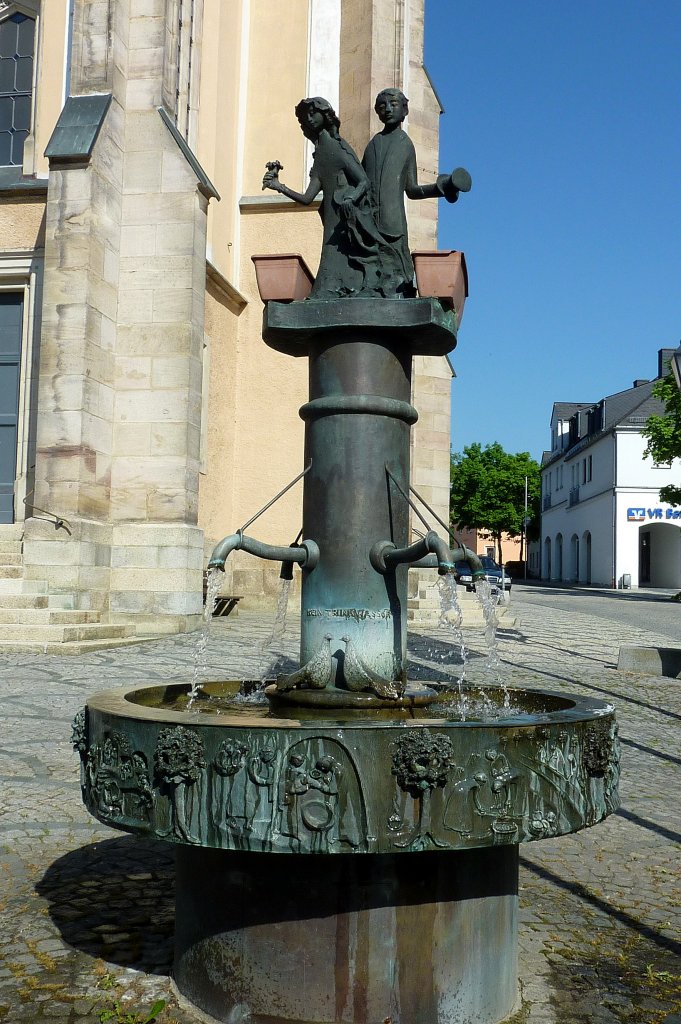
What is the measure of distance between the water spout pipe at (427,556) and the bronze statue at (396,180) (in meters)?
0.97

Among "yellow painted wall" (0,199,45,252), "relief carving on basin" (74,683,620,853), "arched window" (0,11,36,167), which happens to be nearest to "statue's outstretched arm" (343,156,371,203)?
"relief carving on basin" (74,683,620,853)

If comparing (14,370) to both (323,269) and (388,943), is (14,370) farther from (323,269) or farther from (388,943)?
(388,943)

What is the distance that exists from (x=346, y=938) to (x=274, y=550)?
3.96 ft

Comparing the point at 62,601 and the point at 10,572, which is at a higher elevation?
the point at 10,572

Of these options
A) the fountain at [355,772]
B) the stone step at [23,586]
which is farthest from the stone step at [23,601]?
the fountain at [355,772]

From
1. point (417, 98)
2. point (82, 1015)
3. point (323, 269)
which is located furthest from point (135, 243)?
point (82, 1015)

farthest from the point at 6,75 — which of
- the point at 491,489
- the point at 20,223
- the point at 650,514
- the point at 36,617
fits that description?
the point at 491,489

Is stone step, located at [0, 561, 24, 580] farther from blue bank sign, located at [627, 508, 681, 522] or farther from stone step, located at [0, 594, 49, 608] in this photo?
blue bank sign, located at [627, 508, 681, 522]

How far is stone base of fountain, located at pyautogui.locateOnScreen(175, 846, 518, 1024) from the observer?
276cm

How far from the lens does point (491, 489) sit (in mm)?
77062

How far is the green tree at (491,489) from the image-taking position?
77062 millimetres

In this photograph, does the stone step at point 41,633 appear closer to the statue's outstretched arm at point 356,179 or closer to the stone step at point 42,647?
the stone step at point 42,647

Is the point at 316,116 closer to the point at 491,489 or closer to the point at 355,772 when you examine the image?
the point at 355,772

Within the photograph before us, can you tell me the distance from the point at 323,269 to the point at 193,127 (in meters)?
15.1
